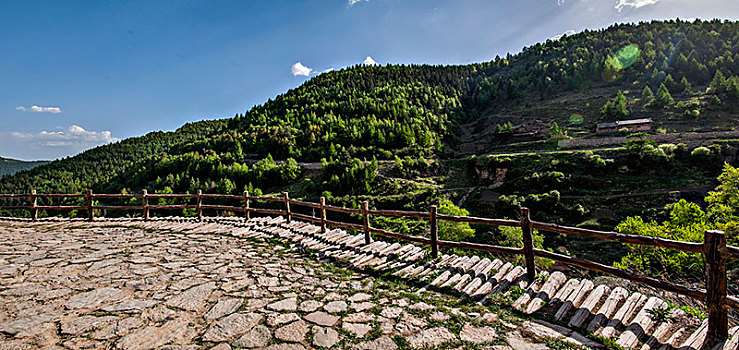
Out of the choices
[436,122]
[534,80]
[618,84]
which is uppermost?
[534,80]

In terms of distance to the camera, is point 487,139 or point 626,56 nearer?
point 487,139

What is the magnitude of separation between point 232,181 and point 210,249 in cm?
7088

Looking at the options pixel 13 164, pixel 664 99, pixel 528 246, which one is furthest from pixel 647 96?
pixel 13 164

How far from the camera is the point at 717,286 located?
2908mm

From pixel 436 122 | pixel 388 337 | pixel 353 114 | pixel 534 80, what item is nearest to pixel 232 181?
pixel 353 114

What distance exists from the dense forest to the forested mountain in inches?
17.7

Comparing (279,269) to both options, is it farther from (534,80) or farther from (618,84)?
(534,80)

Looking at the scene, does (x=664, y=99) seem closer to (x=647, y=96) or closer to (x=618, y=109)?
(x=647, y=96)

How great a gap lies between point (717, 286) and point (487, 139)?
87.2 m

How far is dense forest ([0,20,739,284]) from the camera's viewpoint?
43906 millimetres

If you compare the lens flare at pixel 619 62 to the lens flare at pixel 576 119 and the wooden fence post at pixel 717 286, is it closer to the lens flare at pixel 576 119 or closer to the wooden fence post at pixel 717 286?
the lens flare at pixel 576 119

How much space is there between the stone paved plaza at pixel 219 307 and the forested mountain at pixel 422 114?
2018 inches

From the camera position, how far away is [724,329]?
9.45 ft

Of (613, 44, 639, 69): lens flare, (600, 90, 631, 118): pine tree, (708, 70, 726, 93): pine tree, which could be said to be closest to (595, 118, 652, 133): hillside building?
(600, 90, 631, 118): pine tree
